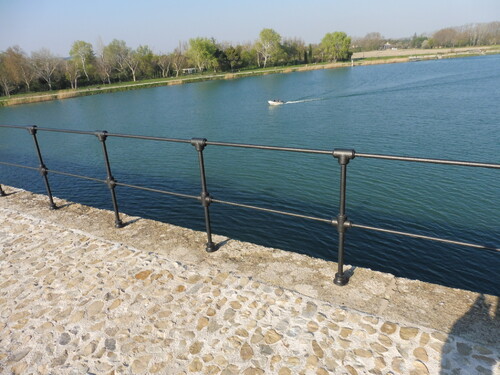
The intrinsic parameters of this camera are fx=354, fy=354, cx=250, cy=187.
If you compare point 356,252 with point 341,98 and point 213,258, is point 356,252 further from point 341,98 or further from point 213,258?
point 341,98

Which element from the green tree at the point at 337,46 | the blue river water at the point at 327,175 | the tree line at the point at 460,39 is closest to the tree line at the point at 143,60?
the green tree at the point at 337,46

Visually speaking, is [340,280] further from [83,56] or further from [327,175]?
[83,56]

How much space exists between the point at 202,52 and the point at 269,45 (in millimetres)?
24106

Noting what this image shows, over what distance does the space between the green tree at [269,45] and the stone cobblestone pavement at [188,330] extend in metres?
105

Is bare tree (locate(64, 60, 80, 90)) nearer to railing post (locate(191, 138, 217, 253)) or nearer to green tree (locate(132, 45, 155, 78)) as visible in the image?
green tree (locate(132, 45, 155, 78))

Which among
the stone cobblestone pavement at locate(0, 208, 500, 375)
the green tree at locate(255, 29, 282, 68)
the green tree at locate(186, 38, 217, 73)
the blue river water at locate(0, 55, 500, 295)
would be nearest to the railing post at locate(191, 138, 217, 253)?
the stone cobblestone pavement at locate(0, 208, 500, 375)

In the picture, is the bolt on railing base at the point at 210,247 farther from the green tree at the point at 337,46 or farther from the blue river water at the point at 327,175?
the green tree at the point at 337,46

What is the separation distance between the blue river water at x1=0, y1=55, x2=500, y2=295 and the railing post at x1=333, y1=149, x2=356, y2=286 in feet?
20.4

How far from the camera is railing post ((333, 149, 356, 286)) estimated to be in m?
2.89

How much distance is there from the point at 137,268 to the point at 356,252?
7164 mm

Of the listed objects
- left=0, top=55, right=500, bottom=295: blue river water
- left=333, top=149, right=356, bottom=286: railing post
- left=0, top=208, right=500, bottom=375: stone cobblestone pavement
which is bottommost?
left=0, top=55, right=500, bottom=295: blue river water

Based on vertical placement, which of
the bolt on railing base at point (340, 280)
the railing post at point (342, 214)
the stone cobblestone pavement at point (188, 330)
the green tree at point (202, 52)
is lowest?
the stone cobblestone pavement at point (188, 330)

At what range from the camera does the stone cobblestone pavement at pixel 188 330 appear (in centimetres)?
253

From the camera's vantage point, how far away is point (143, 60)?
8481 cm
